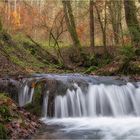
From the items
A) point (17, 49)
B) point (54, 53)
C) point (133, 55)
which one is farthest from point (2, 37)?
point (133, 55)

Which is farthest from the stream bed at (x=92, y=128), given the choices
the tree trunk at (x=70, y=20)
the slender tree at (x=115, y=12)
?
the slender tree at (x=115, y=12)

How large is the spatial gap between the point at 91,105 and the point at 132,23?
745cm

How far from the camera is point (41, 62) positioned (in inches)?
747

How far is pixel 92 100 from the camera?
1209 centimetres

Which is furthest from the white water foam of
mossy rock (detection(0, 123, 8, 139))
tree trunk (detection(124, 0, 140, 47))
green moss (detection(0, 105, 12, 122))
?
tree trunk (detection(124, 0, 140, 47))

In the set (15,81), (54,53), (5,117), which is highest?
(54,53)

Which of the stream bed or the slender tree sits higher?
the slender tree

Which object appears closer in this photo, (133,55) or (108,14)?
(133,55)

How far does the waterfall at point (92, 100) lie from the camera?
11389mm

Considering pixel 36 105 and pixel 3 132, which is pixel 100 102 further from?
pixel 3 132

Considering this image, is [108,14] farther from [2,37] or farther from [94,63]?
[2,37]

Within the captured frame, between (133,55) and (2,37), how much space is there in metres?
6.18

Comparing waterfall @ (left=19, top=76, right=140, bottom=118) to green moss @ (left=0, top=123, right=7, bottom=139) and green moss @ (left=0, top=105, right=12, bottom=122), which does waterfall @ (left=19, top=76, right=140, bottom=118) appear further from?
green moss @ (left=0, top=123, right=7, bottom=139)

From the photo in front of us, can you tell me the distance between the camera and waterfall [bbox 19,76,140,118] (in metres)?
11.4
